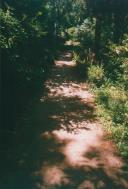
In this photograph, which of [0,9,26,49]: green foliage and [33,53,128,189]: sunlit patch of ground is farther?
[0,9,26,49]: green foliage

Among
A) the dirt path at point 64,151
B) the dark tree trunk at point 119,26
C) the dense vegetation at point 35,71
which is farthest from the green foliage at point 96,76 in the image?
the dark tree trunk at point 119,26

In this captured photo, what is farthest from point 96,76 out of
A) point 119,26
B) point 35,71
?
point 119,26

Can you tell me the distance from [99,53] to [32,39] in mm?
9346

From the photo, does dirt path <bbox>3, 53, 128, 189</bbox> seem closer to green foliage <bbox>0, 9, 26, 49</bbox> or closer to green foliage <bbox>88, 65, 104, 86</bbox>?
green foliage <bbox>88, 65, 104, 86</bbox>

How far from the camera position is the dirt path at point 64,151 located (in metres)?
8.53

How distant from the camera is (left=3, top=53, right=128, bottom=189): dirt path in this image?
853 centimetres

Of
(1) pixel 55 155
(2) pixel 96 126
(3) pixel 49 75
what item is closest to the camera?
(1) pixel 55 155

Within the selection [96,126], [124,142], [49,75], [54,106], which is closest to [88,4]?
[49,75]

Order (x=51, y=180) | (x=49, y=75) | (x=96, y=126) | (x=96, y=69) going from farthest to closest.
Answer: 1. (x=49, y=75)
2. (x=96, y=69)
3. (x=96, y=126)
4. (x=51, y=180)

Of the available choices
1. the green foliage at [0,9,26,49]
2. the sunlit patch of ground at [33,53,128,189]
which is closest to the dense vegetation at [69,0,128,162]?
the sunlit patch of ground at [33,53,128,189]

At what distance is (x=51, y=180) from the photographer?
8586 mm

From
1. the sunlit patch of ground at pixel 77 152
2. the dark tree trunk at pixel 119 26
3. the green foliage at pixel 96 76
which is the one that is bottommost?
the sunlit patch of ground at pixel 77 152

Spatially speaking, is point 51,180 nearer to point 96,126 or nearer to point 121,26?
point 96,126

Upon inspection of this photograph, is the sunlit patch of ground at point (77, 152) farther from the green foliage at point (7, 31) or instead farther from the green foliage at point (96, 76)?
the green foliage at point (7, 31)
